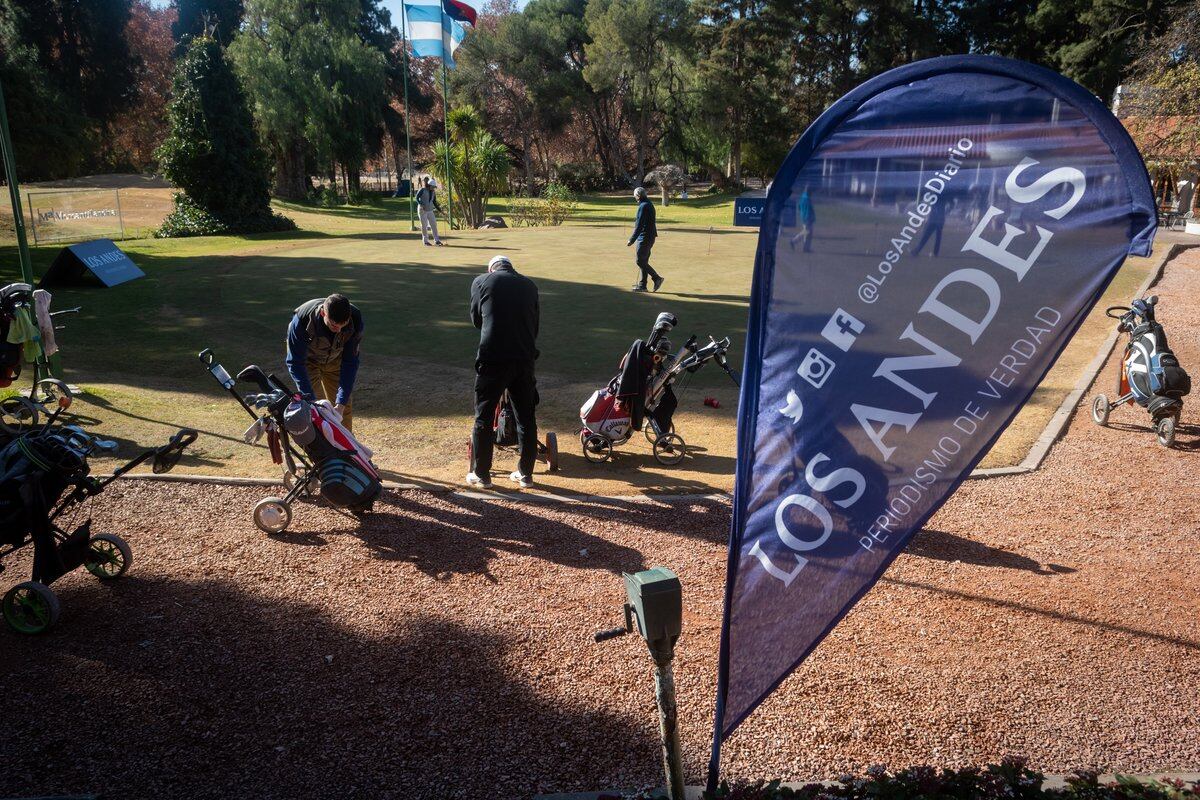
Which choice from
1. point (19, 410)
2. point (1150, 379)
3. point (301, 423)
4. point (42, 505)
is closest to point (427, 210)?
point (19, 410)

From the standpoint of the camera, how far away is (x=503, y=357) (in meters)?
6.65

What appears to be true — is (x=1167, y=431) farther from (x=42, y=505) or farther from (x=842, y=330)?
(x=42, y=505)

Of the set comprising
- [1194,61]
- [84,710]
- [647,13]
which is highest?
[647,13]

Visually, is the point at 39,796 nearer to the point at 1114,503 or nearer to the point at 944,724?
the point at 944,724

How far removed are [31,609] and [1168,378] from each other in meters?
9.42

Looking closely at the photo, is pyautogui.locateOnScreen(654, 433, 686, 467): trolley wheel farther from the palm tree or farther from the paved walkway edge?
the palm tree

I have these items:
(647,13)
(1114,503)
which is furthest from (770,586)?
(647,13)

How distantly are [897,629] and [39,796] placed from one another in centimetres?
441

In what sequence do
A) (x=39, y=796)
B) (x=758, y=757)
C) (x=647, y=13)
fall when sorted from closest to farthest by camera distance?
(x=39, y=796)
(x=758, y=757)
(x=647, y=13)

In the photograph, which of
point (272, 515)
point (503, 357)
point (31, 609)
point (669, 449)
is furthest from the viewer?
point (669, 449)

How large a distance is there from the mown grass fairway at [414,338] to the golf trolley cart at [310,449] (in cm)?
121

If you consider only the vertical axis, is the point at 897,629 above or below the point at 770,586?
below

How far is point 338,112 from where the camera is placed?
1622 inches

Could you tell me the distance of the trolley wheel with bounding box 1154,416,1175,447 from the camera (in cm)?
811
